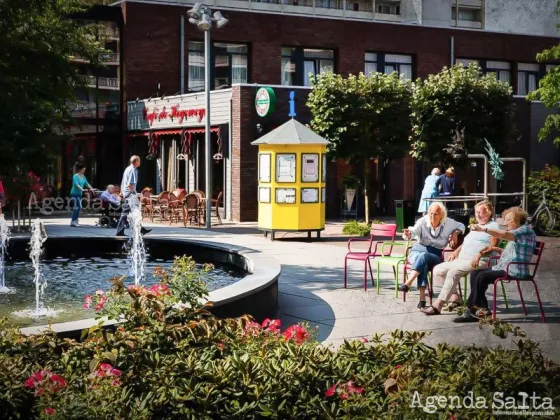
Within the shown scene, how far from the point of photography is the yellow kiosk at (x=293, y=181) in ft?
72.7

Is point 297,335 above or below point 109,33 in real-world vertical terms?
below

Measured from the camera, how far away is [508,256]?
11.1 metres

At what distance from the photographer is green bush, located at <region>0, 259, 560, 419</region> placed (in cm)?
489

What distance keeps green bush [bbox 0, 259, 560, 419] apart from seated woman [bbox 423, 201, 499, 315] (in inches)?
206

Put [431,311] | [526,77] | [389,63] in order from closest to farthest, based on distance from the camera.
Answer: [431,311] → [389,63] → [526,77]

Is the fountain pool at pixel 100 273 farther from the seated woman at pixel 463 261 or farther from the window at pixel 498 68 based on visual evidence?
the window at pixel 498 68

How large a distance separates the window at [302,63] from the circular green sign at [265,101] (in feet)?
30.4

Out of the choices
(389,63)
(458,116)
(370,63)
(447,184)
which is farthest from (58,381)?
(389,63)

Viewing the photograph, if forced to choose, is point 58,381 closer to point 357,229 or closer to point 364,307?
point 364,307

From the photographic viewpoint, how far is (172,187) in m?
34.3

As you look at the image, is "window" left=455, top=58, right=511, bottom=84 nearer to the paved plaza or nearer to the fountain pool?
the paved plaza

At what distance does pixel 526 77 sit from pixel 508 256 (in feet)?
115

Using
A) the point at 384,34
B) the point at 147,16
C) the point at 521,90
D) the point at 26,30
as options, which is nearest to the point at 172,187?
the point at 147,16

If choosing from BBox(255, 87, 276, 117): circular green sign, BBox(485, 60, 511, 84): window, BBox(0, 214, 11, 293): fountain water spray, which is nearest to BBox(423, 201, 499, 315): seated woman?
BBox(0, 214, 11, 293): fountain water spray
